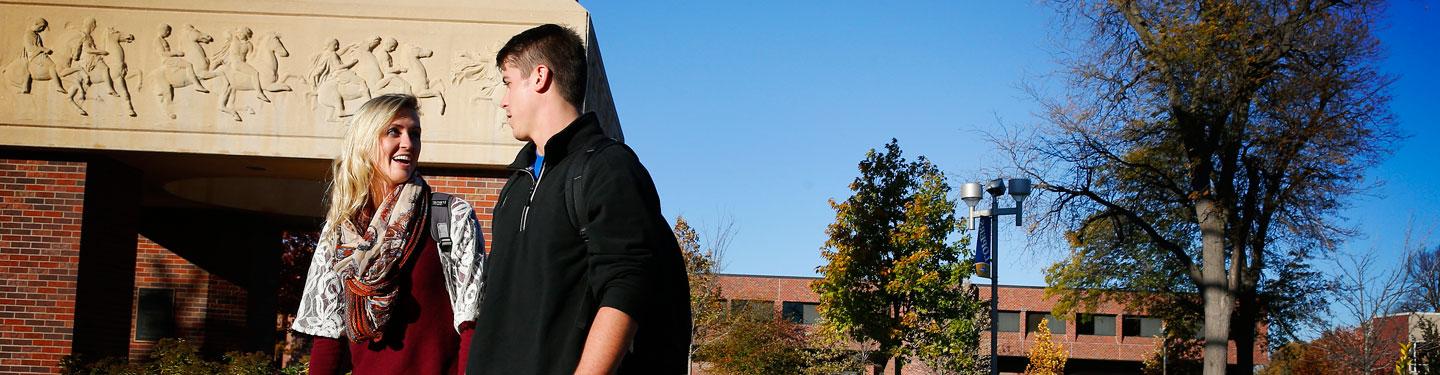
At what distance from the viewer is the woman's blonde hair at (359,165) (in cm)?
376

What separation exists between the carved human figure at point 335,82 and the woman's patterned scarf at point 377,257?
10.6m

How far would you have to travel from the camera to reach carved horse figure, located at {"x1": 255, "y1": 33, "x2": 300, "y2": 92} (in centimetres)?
1401

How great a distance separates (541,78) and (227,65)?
1269 cm

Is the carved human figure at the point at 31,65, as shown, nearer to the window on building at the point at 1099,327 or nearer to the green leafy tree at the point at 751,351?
the green leafy tree at the point at 751,351

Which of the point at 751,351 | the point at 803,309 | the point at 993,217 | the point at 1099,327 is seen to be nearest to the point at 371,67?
the point at 993,217

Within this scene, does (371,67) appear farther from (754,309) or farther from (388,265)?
(754,309)

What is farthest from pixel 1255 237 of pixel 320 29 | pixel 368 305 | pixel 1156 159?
pixel 368 305

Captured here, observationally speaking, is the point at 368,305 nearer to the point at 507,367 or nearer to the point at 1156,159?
the point at 507,367

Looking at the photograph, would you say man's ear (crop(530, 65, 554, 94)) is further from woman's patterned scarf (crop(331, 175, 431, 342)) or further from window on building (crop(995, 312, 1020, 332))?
window on building (crop(995, 312, 1020, 332))

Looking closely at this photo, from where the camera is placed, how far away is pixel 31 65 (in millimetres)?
14031

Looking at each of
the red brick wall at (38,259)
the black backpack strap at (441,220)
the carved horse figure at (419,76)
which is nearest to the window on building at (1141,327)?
the carved horse figure at (419,76)

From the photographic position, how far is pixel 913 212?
3231 cm

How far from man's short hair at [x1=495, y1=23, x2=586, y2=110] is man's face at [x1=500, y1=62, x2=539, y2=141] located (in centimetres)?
1

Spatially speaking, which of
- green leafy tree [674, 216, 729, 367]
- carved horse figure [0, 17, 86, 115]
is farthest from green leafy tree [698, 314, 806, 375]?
carved horse figure [0, 17, 86, 115]
